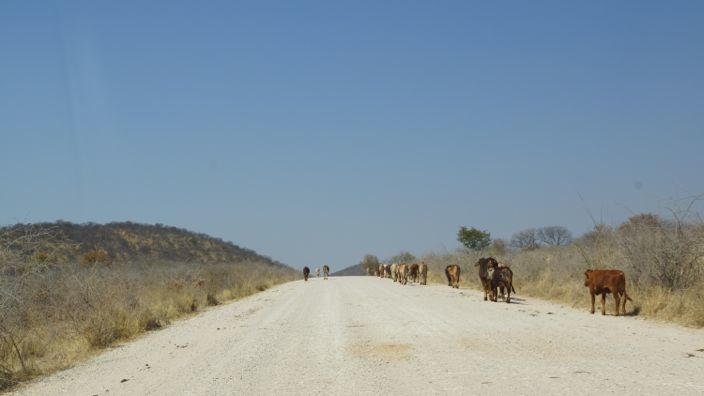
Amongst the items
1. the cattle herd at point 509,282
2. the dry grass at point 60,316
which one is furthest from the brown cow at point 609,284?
the dry grass at point 60,316

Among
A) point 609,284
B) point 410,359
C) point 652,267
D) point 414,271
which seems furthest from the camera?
point 414,271

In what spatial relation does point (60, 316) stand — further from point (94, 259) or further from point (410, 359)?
point (94, 259)

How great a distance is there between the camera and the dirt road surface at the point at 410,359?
27.2ft

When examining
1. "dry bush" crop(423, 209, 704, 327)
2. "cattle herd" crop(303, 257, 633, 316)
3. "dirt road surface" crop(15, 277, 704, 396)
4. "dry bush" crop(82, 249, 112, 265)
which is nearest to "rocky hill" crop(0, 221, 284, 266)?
"dry bush" crop(82, 249, 112, 265)

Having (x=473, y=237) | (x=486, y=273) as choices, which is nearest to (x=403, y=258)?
(x=473, y=237)

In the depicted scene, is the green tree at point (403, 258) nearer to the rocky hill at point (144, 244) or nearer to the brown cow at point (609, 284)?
the rocky hill at point (144, 244)

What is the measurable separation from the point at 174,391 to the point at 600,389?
18.1ft

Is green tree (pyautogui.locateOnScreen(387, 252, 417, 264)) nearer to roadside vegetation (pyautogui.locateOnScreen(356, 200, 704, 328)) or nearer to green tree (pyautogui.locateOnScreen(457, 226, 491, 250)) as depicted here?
green tree (pyautogui.locateOnScreen(457, 226, 491, 250))

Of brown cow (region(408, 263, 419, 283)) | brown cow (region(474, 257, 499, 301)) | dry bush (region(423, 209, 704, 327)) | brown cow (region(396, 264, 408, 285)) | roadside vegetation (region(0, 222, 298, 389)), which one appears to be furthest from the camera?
brown cow (region(408, 263, 419, 283))

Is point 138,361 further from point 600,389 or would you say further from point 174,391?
point 600,389

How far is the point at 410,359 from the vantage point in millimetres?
10383

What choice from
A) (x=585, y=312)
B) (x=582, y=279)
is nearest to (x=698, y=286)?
(x=585, y=312)

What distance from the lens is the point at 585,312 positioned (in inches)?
694

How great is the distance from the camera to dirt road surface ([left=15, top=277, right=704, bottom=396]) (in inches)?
327
